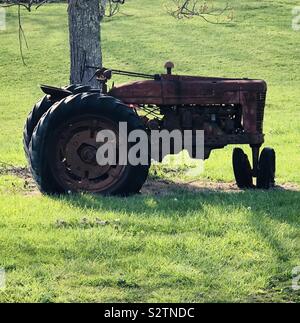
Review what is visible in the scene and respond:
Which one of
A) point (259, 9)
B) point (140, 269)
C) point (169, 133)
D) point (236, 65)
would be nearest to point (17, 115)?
point (236, 65)

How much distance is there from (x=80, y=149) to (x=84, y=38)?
311cm

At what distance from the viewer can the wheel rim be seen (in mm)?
9586

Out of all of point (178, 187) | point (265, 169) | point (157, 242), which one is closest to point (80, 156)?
point (178, 187)

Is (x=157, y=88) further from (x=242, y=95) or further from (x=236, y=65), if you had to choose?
(x=236, y=65)

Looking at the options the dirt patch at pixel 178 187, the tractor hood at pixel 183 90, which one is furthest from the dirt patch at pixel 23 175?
the tractor hood at pixel 183 90

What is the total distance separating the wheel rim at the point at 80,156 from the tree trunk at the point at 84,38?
8.77 feet

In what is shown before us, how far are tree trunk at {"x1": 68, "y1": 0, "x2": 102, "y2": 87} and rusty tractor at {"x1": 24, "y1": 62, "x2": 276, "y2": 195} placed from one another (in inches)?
71.2

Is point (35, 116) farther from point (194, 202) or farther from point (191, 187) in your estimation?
point (194, 202)

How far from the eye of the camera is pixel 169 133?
10.2m

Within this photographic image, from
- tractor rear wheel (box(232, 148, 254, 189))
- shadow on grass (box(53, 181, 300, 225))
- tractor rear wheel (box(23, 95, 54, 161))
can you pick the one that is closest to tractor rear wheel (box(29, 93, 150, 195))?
shadow on grass (box(53, 181, 300, 225))

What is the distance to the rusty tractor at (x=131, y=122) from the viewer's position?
31.2ft

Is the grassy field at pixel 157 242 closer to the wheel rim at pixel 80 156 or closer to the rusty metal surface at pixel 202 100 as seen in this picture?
the wheel rim at pixel 80 156

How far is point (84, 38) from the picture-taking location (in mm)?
12312
